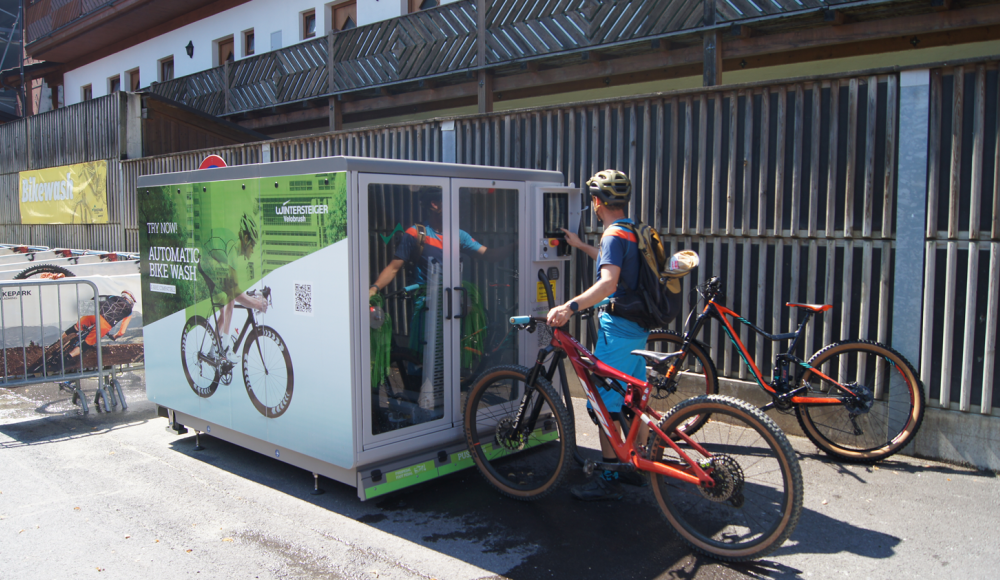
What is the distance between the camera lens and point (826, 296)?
5414 mm

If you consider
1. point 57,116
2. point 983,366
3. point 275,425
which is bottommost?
point 275,425

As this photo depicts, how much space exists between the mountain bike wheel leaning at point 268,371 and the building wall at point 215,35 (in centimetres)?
954

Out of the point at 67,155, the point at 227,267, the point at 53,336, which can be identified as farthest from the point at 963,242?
the point at 67,155

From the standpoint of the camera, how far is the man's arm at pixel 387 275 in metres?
4.55

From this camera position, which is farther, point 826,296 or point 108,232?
point 108,232

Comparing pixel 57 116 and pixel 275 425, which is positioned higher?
pixel 57 116

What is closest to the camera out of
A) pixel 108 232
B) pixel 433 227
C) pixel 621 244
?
pixel 621 244

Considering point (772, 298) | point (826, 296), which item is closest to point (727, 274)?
point (772, 298)

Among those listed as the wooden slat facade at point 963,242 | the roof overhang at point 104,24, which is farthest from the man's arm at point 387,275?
the roof overhang at point 104,24

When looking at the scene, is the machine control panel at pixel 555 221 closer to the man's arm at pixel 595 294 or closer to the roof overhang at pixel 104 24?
the man's arm at pixel 595 294

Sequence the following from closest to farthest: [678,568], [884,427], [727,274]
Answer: [678,568] → [884,427] → [727,274]

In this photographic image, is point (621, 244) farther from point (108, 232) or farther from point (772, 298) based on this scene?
point (108, 232)

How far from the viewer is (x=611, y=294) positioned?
416 centimetres

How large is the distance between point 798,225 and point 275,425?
13.5 feet
